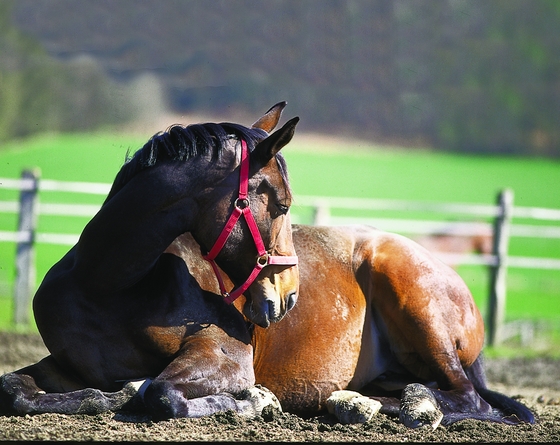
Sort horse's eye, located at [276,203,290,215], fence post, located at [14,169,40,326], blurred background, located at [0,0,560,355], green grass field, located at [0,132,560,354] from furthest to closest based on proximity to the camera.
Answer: green grass field, located at [0,132,560,354], blurred background, located at [0,0,560,355], fence post, located at [14,169,40,326], horse's eye, located at [276,203,290,215]

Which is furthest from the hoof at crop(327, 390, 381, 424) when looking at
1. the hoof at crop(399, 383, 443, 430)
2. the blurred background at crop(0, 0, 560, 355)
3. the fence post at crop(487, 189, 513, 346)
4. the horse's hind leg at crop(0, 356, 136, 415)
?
the fence post at crop(487, 189, 513, 346)

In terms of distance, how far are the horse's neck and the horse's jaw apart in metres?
0.49

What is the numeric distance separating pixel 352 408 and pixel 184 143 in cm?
180

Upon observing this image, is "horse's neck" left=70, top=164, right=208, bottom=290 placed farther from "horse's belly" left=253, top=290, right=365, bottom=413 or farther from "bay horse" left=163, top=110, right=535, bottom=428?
"horse's belly" left=253, top=290, right=365, bottom=413

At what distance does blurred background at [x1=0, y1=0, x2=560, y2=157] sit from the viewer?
76.6ft

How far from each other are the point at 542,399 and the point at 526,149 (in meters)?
51.2

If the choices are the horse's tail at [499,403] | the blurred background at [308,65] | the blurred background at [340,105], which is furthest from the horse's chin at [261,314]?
the blurred background at [308,65]

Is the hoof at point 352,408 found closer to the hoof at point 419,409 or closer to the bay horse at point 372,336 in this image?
the bay horse at point 372,336

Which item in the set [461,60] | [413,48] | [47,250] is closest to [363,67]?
[413,48]

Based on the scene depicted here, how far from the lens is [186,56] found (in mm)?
28406

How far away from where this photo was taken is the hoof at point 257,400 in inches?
154

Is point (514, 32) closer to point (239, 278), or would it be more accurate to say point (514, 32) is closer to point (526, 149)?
point (526, 149)

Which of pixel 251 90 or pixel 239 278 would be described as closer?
pixel 239 278

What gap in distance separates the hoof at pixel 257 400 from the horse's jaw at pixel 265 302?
476 millimetres
